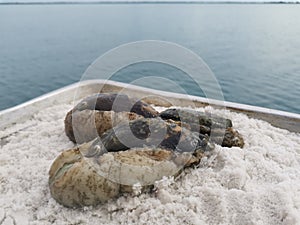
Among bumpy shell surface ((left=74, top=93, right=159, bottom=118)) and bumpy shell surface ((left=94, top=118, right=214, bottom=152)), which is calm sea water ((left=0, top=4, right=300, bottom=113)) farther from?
bumpy shell surface ((left=94, top=118, right=214, bottom=152))

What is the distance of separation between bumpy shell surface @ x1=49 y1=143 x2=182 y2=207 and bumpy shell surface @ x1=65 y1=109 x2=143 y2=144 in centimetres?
57

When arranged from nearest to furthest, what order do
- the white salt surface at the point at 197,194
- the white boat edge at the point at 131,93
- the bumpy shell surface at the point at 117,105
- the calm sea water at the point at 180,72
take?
the white salt surface at the point at 197,194, the bumpy shell surface at the point at 117,105, the white boat edge at the point at 131,93, the calm sea water at the point at 180,72

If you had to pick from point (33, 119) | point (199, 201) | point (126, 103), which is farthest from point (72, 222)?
point (33, 119)

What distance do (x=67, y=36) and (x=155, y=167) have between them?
20348 millimetres

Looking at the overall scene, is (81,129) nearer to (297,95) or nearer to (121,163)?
(121,163)

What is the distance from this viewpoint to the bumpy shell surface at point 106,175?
2158 millimetres

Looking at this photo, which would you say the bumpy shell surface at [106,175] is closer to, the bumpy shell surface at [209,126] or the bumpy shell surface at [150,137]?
the bumpy shell surface at [150,137]

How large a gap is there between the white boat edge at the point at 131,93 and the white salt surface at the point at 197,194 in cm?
55

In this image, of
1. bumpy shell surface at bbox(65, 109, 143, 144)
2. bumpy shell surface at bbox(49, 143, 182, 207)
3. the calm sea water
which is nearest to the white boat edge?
bumpy shell surface at bbox(65, 109, 143, 144)

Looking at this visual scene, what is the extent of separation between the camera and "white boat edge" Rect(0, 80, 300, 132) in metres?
3.42

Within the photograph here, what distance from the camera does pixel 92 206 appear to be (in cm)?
218

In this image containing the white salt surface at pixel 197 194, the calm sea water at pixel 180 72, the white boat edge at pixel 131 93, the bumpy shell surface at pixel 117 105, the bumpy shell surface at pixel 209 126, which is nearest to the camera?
the white salt surface at pixel 197 194

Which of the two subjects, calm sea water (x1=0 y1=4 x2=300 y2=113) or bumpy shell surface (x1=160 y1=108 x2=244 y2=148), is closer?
bumpy shell surface (x1=160 y1=108 x2=244 y2=148)

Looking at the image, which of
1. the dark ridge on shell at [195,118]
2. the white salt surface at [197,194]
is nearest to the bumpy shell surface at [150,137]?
the white salt surface at [197,194]
